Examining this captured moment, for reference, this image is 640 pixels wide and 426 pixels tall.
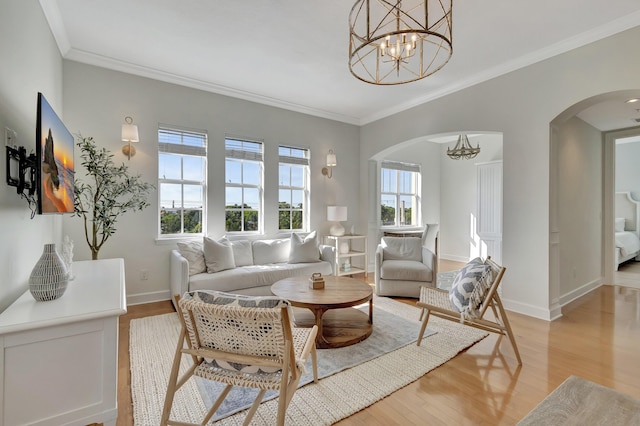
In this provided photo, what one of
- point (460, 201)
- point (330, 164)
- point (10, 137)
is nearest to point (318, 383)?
point (10, 137)

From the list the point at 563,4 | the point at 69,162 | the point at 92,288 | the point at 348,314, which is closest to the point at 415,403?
the point at 348,314

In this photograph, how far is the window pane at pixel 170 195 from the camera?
3993mm

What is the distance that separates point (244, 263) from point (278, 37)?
2.79 metres

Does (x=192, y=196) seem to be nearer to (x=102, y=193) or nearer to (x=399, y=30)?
(x=102, y=193)

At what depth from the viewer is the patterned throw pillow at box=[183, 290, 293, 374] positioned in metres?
1.37

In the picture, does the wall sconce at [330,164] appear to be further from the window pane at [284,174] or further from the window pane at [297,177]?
the window pane at [284,174]

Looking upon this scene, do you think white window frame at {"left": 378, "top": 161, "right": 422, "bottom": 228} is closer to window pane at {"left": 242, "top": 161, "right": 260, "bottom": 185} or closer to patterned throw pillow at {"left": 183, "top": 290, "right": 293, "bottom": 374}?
window pane at {"left": 242, "top": 161, "right": 260, "bottom": 185}

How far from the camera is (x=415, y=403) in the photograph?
1890 millimetres

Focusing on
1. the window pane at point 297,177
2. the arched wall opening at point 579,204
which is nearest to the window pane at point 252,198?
the window pane at point 297,177

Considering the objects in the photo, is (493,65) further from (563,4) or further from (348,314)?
(348,314)

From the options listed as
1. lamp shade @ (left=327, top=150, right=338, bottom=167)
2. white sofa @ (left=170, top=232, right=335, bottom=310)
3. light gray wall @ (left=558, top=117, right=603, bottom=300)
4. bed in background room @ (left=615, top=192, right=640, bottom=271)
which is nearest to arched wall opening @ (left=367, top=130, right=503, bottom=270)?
lamp shade @ (left=327, top=150, right=338, bottom=167)

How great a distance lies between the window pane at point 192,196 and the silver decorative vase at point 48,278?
2.56 meters

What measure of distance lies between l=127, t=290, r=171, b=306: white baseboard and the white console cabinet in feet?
7.84

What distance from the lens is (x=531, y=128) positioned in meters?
3.36
